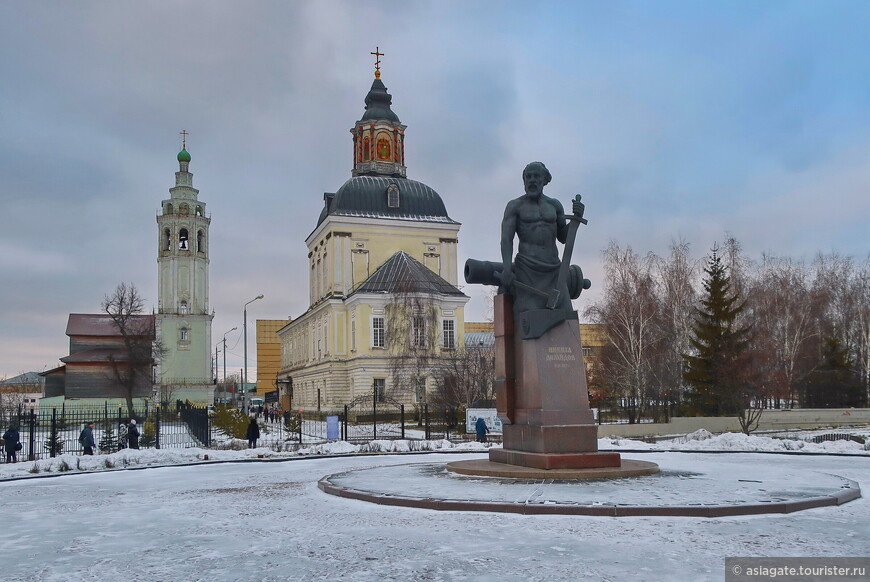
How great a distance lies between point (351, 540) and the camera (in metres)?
8.57

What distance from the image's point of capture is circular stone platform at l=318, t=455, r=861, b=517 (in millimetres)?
9727

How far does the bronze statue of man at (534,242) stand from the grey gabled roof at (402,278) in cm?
4160

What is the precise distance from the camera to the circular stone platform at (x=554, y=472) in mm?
12727

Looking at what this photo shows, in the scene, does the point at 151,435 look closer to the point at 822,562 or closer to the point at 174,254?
the point at 822,562

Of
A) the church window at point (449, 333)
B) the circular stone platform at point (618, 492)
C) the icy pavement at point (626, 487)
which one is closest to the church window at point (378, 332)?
the church window at point (449, 333)

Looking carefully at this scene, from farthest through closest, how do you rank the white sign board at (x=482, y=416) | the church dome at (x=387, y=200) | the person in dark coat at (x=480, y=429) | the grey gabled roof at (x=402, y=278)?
the church dome at (x=387, y=200) → the grey gabled roof at (x=402, y=278) → the white sign board at (x=482, y=416) → the person in dark coat at (x=480, y=429)

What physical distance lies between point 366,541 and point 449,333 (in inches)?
1988

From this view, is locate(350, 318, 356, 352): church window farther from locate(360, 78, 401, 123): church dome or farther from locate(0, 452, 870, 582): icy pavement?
locate(0, 452, 870, 582): icy pavement

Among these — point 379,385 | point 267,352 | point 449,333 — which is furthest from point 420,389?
point 267,352

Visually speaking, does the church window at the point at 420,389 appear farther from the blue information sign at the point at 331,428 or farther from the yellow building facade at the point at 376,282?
the blue information sign at the point at 331,428

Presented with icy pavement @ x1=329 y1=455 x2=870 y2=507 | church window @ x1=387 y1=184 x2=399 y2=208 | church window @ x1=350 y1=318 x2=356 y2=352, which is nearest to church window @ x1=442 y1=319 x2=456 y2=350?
church window @ x1=350 y1=318 x2=356 y2=352

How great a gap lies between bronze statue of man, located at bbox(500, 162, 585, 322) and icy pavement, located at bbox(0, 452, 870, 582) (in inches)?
187

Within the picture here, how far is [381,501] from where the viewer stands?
36.7 feet

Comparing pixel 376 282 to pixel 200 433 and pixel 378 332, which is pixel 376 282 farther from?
pixel 200 433
